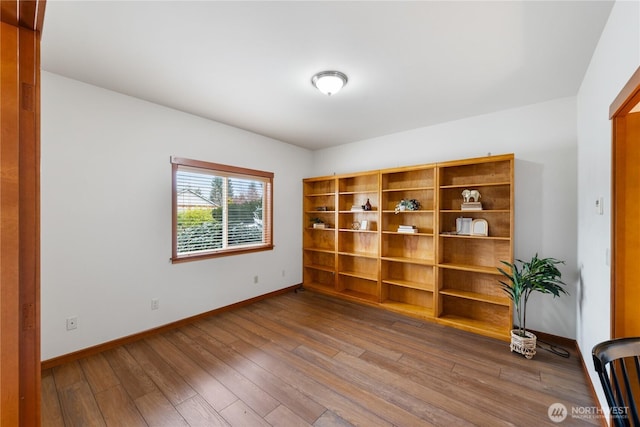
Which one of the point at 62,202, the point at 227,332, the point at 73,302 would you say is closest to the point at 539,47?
the point at 227,332

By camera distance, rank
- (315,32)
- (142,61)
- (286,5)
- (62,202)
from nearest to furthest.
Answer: (286,5) < (315,32) < (142,61) < (62,202)

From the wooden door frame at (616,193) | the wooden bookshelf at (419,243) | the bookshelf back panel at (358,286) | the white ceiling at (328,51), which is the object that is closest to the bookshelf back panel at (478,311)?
the wooden bookshelf at (419,243)

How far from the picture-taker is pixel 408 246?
3807mm

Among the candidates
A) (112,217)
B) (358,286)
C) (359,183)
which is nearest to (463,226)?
(359,183)

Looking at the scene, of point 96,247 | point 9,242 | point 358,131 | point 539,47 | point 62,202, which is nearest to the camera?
point 9,242

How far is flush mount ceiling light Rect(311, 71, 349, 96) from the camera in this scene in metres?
2.27

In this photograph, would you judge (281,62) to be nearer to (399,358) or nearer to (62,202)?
(62,202)

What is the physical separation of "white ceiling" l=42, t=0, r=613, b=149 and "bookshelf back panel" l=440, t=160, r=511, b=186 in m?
0.67

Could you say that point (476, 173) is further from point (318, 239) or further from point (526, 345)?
point (318, 239)

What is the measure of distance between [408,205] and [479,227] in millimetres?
889

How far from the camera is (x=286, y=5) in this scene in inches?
62.0

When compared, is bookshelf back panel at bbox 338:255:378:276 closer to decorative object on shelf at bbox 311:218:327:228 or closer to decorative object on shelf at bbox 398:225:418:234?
decorative object on shelf at bbox 311:218:327:228

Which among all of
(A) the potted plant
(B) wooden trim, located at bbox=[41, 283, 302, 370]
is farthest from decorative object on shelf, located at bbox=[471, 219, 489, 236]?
(B) wooden trim, located at bbox=[41, 283, 302, 370]

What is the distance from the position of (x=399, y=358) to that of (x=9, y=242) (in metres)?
2.75
